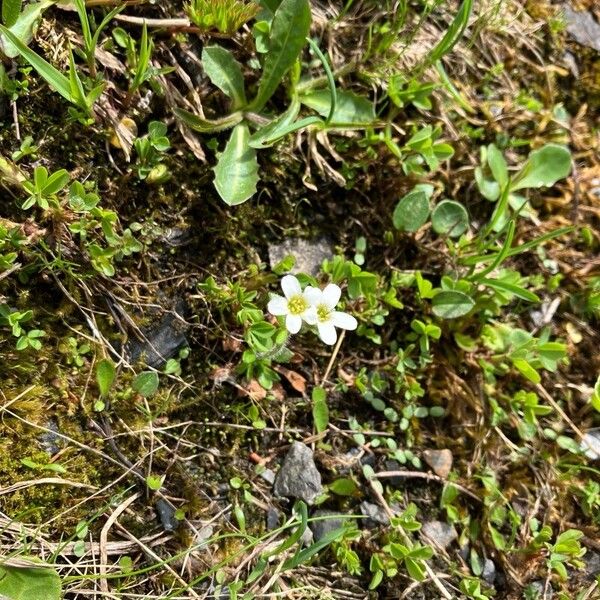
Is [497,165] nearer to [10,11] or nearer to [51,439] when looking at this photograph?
[10,11]

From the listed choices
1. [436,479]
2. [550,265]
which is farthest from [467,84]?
[436,479]

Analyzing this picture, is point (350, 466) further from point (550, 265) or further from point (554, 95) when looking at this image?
point (554, 95)

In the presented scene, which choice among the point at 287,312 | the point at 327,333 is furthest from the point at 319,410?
the point at 287,312

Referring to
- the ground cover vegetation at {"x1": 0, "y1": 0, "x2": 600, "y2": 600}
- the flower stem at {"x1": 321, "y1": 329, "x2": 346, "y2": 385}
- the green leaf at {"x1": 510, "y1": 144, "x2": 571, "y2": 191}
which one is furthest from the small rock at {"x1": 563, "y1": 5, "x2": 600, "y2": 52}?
the flower stem at {"x1": 321, "y1": 329, "x2": 346, "y2": 385}

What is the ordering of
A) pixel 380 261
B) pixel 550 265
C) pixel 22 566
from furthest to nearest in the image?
pixel 550 265, pixel 380 261, pixel 22 566

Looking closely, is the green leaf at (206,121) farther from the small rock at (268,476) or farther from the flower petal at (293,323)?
the small rock at (268,476)

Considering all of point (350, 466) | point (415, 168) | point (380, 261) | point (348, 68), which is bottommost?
point (350, 466)
